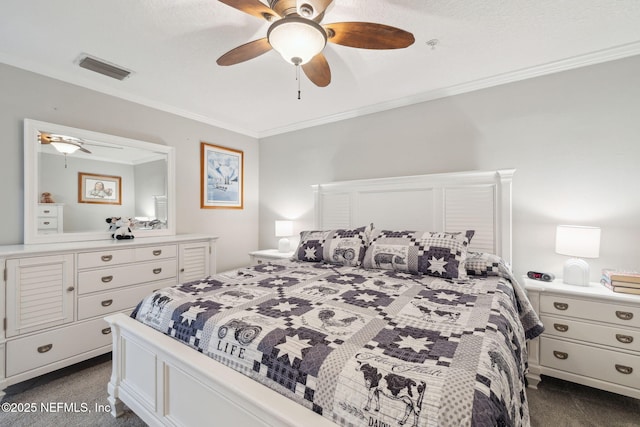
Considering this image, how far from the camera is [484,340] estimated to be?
41.1 inches

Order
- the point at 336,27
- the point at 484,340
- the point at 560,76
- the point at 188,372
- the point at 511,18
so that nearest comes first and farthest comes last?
the point at 484,340 → the point at 188,372 → the point at 336,27 → the point at 511,18 → the point at 560,76

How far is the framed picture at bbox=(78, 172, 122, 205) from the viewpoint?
8.33 feet

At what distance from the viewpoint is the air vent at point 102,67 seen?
2.20m

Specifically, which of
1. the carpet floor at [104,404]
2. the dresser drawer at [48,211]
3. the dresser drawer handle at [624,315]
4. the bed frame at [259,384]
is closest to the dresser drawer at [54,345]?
the carpet floor at [104,404]

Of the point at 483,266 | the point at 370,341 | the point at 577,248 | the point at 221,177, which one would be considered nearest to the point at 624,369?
the point at 577,248

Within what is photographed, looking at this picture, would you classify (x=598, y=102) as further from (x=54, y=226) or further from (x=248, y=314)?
(x=54, y=226)

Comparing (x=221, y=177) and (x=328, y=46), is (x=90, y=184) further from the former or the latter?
(x=328, y=46)

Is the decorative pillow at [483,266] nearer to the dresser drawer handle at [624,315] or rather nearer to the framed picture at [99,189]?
the dresser drawer handle at [624,315]

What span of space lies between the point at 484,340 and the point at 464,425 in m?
0.41

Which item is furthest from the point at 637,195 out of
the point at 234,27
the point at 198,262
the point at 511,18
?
the point at 198,262

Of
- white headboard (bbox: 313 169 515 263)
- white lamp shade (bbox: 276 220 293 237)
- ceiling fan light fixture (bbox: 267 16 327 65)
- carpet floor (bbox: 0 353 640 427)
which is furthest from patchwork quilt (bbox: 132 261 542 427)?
white lamp shade (bbox: 276 220 293 237)

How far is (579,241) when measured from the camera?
196 centimetres

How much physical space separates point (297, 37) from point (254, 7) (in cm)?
26

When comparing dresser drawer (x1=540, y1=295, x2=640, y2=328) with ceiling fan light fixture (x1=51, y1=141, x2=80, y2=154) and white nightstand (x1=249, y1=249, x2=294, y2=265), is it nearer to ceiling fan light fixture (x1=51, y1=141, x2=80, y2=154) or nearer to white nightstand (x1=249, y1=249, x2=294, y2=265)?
white nightstand (x1=249, y1=249, x2=294, y2=265)
